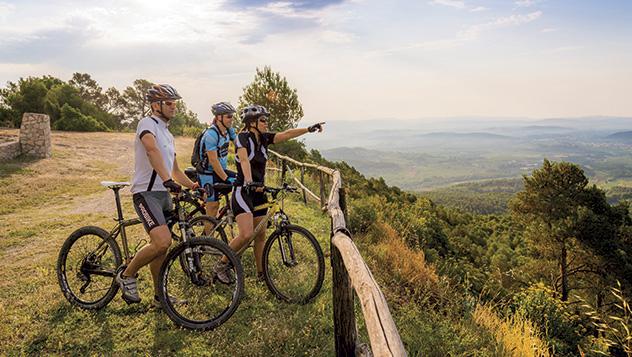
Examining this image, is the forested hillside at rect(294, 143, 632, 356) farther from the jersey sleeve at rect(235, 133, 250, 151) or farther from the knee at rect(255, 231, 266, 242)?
the jersey sleeve at rect(235, 133, 250, 151)

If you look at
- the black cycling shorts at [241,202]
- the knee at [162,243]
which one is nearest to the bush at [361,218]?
the black cycling shorts at [241,202]

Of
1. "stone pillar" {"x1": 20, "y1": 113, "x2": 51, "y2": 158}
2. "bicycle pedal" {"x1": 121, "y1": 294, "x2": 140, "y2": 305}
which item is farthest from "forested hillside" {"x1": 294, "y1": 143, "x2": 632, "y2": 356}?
"stone pillar" {"x1": 20, "y1": 113, "x2": 51, "y2": 158}

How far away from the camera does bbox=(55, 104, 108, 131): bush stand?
33.3 metres

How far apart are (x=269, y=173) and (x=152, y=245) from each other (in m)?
13.4

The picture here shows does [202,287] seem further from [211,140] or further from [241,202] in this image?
[211,140]

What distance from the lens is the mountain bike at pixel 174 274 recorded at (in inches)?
181

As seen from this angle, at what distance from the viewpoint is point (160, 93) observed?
4473 mm

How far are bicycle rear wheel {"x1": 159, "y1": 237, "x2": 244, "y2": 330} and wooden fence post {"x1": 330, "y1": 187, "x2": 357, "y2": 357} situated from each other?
5.16 ft

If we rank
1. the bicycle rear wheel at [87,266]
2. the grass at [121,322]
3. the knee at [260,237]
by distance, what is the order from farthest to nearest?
the knee at [260,237] → the bicycle rear wheel at [87,266] → the grass at [121,322]

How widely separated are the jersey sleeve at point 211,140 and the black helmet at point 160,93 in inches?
65.5

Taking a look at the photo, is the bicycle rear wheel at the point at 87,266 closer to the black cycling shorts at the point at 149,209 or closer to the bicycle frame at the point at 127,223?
the bicycle frame at the point at 127,223

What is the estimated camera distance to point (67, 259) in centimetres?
523

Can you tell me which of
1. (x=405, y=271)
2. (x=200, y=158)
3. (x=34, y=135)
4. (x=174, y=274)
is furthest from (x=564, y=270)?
(x=34, y=135)

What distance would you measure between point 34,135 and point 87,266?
16598 mm
